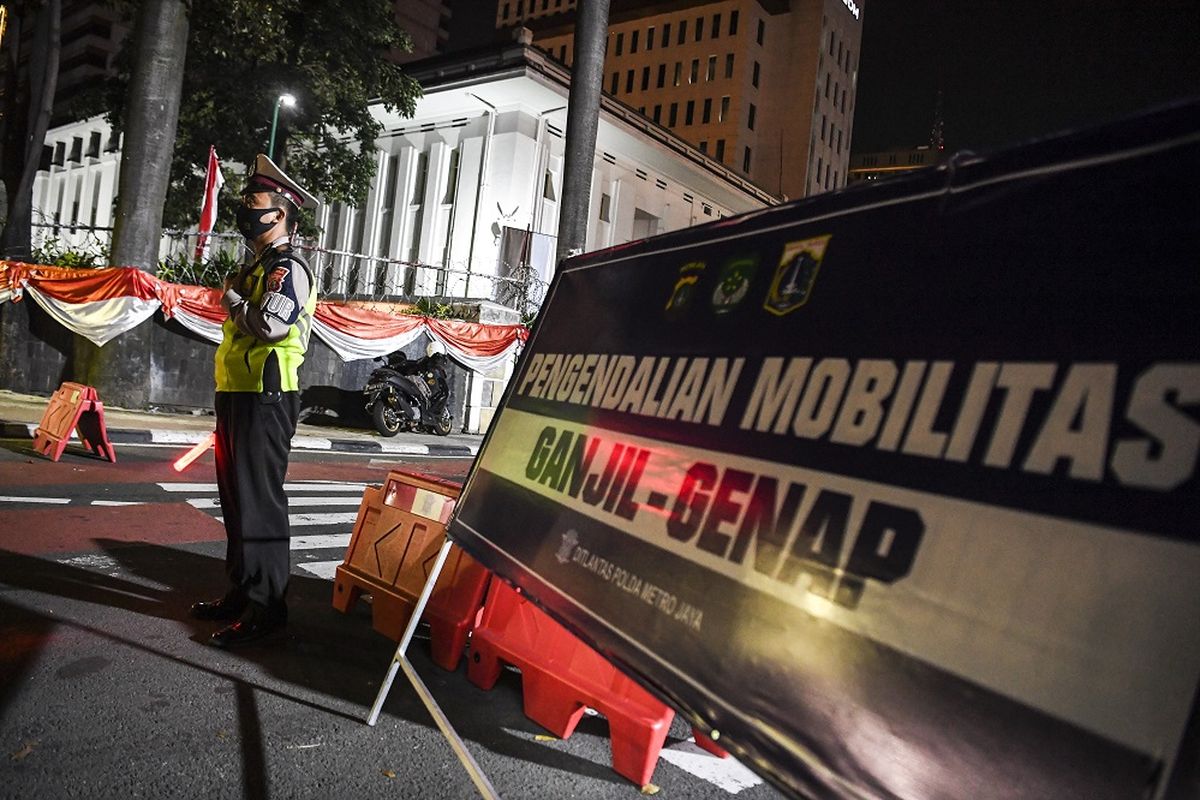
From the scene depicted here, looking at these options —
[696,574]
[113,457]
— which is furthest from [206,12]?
[696,574]

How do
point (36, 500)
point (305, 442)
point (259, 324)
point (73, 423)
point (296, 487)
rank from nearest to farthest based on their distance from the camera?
point (259, 324) → point (36, 500) → point (73, 423) → point (296, 487) → point (305, 442)

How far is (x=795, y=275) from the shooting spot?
2.03m

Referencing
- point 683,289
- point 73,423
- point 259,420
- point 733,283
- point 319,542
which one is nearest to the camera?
point 733,283

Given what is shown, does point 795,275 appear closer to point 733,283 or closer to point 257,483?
point 733,283

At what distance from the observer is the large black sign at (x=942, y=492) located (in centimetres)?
121

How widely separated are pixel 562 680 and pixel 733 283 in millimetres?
1735

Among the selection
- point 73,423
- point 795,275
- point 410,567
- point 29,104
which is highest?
point 29,104

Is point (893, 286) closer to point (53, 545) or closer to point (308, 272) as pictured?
point (308, 272)

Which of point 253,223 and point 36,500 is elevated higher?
point 253,223

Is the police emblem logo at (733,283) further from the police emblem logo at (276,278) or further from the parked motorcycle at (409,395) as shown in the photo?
the parked motorcycle at (409,395)

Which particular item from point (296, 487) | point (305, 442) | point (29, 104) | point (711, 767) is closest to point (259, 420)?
point (711, 767)

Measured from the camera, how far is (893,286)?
5.73ft

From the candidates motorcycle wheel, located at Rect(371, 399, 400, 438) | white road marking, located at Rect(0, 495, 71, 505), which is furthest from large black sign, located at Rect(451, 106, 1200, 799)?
motorcycle wheel, located at Rect(371, 399, 400, 438)

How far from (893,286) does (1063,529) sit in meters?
0.64
